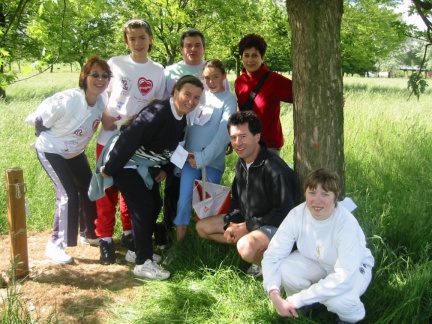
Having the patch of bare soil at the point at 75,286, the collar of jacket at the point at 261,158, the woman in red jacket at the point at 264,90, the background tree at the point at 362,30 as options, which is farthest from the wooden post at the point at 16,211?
the background tree at the point at 362,30

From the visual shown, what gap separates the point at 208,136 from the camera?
389 centimetres

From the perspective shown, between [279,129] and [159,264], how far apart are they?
1777 mm

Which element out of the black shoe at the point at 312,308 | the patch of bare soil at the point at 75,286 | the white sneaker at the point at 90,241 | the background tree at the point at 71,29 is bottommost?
the patch of bare soil at the point at 75,286

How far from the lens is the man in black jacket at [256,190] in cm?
313

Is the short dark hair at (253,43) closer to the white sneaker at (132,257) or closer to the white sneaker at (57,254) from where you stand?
the white sneaker at (132,257)

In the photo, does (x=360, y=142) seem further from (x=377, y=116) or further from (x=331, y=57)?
(x=331, y=57)

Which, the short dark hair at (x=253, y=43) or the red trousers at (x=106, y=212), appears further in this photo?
the red trousers at (x=106, y=212)

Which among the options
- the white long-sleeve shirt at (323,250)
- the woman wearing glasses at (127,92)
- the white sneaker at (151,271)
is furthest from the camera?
the woman wearing glasses at (127,92)

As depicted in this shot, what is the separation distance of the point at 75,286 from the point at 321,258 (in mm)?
2194

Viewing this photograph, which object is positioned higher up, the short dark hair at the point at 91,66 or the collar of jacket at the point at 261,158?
the short dark hair at the point at 91,66

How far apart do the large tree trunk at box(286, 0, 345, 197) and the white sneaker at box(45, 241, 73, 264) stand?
2431 millimetres

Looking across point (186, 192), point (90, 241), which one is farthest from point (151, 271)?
point (90, 241)

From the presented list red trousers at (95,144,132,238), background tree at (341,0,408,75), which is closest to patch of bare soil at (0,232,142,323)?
red trousers at (95,144,132,238)

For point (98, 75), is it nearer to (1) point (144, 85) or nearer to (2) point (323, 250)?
(1) point (144, 85)
